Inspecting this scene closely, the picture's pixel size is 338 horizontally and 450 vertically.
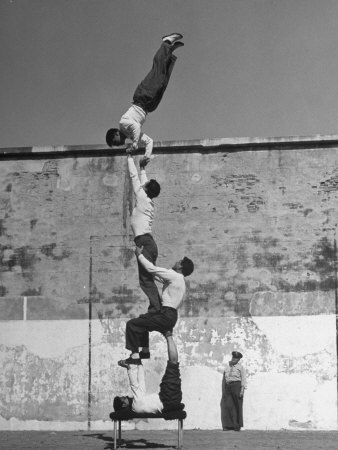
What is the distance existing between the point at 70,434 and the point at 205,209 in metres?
4.85

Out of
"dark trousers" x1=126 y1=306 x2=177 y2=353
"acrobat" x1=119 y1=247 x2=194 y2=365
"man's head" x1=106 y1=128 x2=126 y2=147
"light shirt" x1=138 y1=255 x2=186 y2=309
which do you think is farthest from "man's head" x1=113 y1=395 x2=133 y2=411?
"man's head" x1=106 y1=128 x2=126 y2=147

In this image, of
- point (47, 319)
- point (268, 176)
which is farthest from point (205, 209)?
point (47, 319)

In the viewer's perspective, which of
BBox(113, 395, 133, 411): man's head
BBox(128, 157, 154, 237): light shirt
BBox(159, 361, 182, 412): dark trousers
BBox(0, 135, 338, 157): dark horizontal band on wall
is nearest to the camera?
BBox(159, 361, 182, 412): dark trousers

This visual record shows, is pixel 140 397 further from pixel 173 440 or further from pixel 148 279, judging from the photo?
pixel 173 440

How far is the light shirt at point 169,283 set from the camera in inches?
477

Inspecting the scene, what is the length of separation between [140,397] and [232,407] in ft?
17.9

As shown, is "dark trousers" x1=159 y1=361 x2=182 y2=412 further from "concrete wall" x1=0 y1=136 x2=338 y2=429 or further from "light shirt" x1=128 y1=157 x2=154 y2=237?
"concrete wall" x1=0 y1=136 x2=338 y2=429

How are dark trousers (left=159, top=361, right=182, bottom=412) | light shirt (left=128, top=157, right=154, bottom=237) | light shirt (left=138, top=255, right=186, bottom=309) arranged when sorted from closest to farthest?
1. dark trousers (left=159, top=361, right=182, bottom=412)
2. light shirt (left=138, top=255, right=186, bottom=309)
3. light shirt (left=128, top=157, right=154, bottom=237)

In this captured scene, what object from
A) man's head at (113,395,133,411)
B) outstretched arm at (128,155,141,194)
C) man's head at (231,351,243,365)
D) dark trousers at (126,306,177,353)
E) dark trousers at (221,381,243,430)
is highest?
outstretched arm at (128,155,141,194)

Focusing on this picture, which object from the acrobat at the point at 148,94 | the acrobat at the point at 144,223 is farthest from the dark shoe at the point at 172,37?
the acrobat at the point at 144,223

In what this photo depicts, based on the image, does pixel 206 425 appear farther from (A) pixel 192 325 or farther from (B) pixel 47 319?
(B) pixel 47 319

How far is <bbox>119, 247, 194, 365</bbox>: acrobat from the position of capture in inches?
471

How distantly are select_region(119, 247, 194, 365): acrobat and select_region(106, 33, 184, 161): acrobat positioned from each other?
4.91 ft

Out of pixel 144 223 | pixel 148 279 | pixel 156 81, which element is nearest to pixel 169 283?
pixel 148 279
